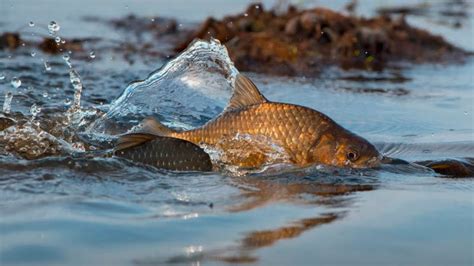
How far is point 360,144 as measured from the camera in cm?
571

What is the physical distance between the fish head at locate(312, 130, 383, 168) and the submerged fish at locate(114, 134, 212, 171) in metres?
0.63

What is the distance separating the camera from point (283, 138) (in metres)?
5.64

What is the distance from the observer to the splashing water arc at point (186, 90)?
298 inches

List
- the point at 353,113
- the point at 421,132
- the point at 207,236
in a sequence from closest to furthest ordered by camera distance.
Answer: the point at 207,236 < the point at 421,132 < the point at 353,113

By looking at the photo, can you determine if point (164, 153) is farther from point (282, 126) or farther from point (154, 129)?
point (282, 126)

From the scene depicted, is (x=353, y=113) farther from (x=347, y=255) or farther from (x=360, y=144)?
(x=347, y=255)

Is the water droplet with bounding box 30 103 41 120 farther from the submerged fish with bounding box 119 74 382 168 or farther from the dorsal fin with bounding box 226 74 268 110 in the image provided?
the dorsal fin with bounding box 226 74 268 110

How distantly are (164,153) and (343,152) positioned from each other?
99cm

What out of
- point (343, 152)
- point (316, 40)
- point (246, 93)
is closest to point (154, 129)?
point (246, 93)

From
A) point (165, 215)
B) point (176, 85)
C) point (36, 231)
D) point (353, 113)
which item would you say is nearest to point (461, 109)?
point (353, 113)

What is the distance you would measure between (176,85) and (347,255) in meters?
4.29

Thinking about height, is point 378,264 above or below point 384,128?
below

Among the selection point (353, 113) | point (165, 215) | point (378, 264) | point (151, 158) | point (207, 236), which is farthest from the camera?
point (353, 113)

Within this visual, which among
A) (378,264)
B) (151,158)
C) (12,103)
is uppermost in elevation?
(12,103)
